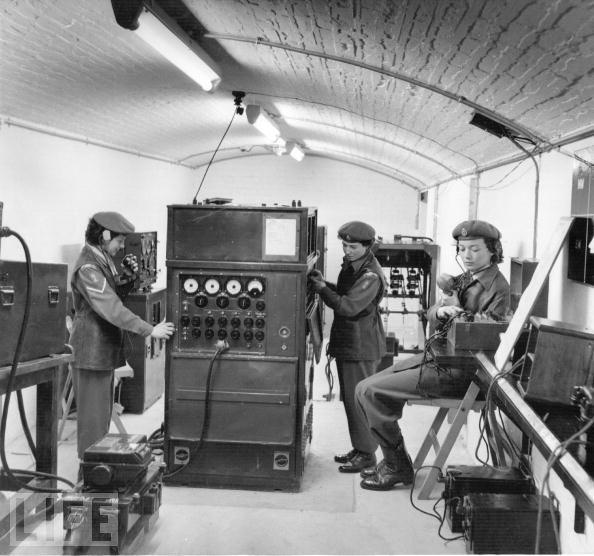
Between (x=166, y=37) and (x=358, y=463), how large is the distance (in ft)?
10.1

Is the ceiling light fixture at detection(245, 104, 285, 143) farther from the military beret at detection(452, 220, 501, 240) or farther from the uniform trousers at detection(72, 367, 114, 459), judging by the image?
the uniform trousers at detection(72, 367, 114, 459)

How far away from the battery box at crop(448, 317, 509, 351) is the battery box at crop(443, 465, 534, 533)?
71cm

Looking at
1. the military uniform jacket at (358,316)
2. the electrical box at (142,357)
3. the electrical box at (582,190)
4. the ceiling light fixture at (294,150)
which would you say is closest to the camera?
the electrical box at (582,190)

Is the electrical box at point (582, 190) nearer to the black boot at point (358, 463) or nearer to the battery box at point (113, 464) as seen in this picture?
the black boot at point (358, 463)

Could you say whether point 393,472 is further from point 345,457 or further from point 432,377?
point 432,377

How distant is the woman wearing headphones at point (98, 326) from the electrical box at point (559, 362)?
2429mm

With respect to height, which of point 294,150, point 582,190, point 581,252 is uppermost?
point 294,150

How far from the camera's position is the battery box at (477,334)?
3.73 m

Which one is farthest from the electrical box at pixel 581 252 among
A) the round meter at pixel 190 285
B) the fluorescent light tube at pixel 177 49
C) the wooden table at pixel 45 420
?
the wooden table at pixel 45 420

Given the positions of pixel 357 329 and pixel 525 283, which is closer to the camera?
pixel 525 283

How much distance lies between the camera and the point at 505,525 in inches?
133

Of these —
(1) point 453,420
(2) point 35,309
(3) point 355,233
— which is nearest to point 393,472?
(1) point 453,420

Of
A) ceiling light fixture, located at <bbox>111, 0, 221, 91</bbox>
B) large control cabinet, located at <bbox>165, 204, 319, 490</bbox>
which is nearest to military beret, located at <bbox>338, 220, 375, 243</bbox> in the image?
large control cabinet, located at <bbox>165, 204, 319, 490</bbox>

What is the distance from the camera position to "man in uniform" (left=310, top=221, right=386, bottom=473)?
4.86 metres
